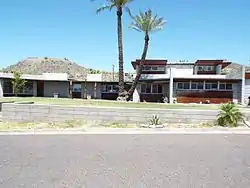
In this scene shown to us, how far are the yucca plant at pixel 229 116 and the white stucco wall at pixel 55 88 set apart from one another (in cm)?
3177

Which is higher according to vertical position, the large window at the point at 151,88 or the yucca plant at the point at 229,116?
the large window at the point at 151,88

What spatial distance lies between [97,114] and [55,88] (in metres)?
30.3

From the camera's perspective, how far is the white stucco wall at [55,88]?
43.1 meters

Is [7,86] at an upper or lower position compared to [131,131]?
upper

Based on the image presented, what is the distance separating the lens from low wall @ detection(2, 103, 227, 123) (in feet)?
45.7

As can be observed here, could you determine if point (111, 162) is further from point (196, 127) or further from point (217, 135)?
point (196, 127)

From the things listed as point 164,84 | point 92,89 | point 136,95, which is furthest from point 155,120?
point 92,89

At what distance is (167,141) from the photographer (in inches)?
Result: 388

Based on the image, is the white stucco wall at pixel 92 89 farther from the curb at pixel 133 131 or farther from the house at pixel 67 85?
the curb at pixel 133 131

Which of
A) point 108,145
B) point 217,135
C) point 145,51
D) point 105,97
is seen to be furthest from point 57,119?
point 105,97

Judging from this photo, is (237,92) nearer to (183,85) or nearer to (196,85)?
(196,85)

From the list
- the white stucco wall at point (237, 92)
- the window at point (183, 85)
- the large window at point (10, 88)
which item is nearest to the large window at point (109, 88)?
the large window at point (10, 88)

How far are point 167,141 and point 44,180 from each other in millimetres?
5162

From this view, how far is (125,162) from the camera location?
22.6ft
